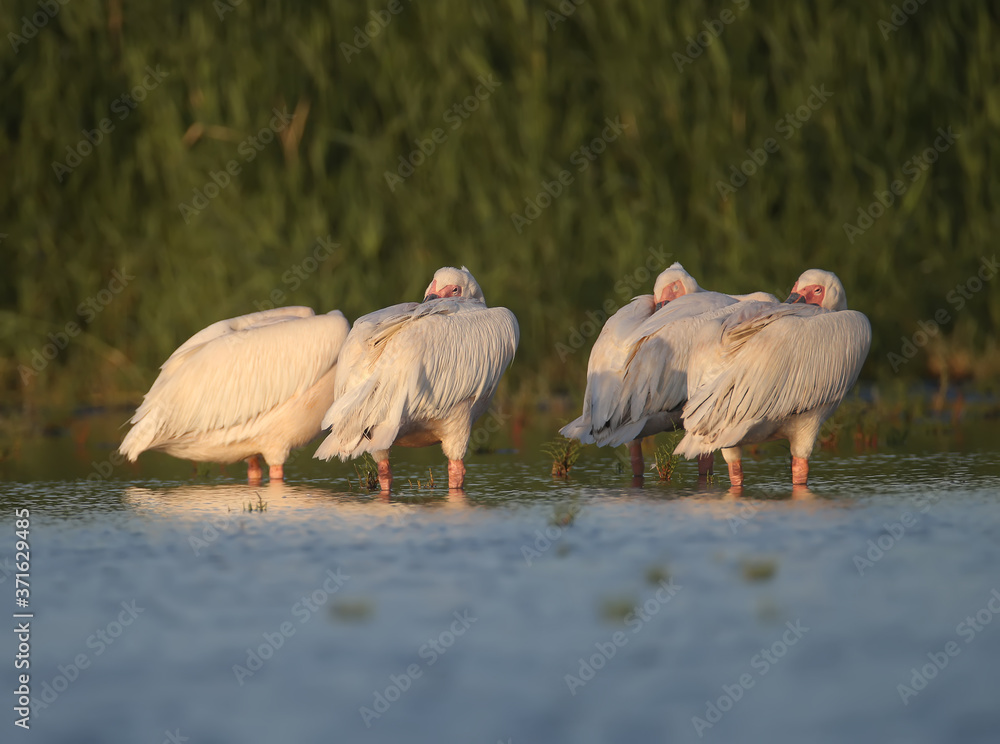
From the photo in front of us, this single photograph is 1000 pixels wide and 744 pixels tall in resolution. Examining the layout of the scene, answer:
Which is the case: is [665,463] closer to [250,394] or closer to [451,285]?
[451,285]

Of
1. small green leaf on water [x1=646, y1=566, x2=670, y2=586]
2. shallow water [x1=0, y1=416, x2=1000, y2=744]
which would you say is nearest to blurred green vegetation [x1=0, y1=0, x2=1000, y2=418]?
shallow water [x1=0, y1=416, x2=1000, y2=744]

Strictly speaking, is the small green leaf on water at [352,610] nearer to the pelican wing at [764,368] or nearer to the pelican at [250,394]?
the pelican wing at [764,368]

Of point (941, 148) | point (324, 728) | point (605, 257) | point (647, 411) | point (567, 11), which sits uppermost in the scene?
point (567, 11)

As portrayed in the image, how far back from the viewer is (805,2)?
11680 millimetres

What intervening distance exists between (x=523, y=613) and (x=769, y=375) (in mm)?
2486

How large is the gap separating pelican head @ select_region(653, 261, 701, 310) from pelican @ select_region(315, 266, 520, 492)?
3.35ft

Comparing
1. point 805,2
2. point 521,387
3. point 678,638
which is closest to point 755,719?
point 678,638

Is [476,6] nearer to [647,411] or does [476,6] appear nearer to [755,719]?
[647,411]

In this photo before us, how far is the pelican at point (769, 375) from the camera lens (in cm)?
684

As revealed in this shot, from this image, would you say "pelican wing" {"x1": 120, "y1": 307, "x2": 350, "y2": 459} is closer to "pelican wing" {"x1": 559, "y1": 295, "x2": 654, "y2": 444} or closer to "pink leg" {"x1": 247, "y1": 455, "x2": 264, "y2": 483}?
"pink leg" {"x1": 247, "y1": 455, "x2": 264, "y2": 483}

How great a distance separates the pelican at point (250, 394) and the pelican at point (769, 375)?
1.94 metres

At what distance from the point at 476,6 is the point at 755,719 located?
8937mm

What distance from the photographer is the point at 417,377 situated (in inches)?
279

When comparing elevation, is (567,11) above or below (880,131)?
above
